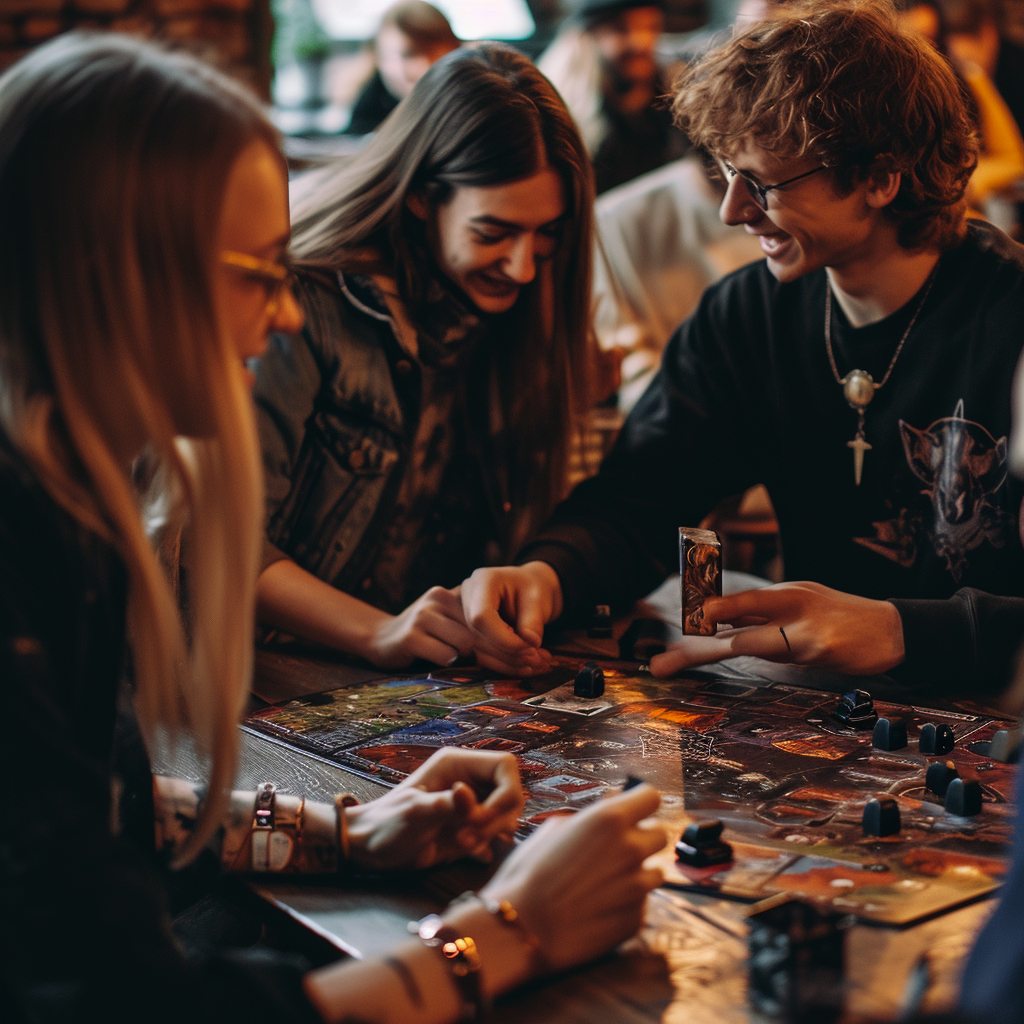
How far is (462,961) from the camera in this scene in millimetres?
849

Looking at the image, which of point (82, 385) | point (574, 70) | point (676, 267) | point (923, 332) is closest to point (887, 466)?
point (923, 332)

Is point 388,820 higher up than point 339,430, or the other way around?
point 339,430

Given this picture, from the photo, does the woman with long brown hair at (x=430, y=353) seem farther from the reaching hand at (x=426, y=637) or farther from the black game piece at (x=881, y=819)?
the black game piece at (x=881, y=819)

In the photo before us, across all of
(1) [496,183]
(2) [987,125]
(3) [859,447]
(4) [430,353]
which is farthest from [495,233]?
(2) [987,125]

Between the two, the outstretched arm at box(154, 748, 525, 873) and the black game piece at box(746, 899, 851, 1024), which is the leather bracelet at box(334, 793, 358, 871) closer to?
the outstretched arm at box(154, 748, 525, 873)

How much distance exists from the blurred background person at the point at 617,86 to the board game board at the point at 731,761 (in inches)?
138

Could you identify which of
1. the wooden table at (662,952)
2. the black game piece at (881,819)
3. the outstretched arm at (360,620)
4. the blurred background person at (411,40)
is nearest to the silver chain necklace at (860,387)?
the outstretched arm at (360,620)

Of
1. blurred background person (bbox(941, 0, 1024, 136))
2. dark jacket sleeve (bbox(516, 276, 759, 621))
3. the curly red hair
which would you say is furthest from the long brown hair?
blurred background person (bbox(941, 0, 1024, 136))

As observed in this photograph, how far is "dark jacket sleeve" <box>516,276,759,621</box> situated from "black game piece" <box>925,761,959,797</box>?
0.82 metres

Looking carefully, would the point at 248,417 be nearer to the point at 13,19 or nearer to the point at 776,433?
the point at 776,433

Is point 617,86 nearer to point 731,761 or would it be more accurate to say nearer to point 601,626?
point 601,626

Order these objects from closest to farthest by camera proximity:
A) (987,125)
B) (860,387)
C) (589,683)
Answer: (589,683) → (860,387) → (987,125)

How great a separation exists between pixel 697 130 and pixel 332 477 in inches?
33.4

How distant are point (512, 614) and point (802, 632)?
1.40 feet
